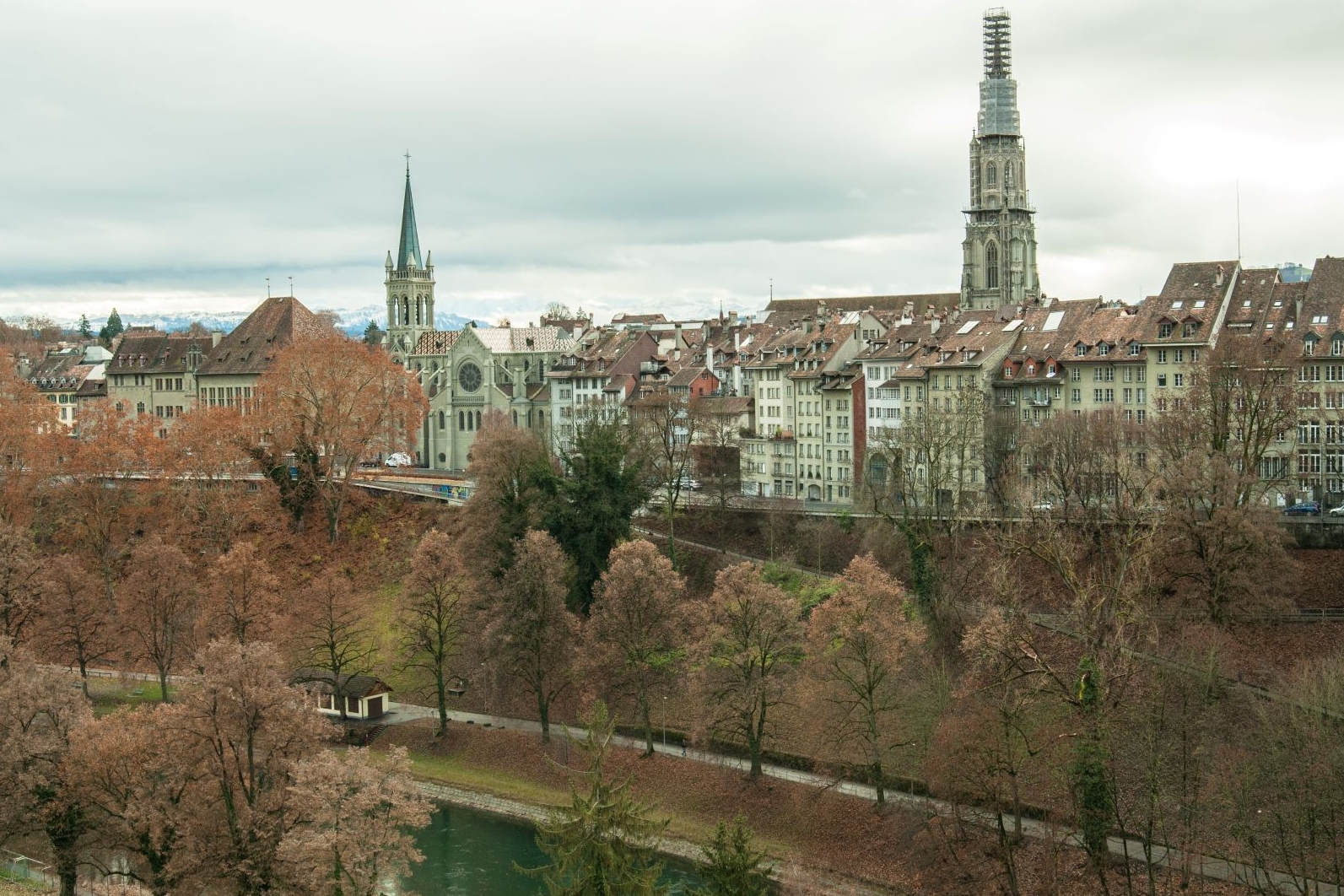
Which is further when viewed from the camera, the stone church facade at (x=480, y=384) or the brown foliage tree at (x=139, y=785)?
the stone church facade at (x=480, y=384)

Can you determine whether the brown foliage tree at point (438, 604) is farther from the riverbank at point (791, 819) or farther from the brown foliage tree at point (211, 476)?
the brown foliage tree at point (211, 476)

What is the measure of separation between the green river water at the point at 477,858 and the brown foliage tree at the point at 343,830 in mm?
7600

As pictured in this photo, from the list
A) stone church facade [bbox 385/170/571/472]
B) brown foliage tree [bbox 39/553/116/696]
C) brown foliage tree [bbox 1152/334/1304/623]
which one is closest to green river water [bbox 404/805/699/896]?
brown foliage tree [bbox 39/553/116/696]

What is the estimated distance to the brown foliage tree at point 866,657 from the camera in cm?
4844

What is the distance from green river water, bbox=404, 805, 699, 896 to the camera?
45.7 metres

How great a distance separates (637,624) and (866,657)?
10.7 metres

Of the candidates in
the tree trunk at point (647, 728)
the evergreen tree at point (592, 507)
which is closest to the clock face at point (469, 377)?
the evergreen tree at point (592, 507)

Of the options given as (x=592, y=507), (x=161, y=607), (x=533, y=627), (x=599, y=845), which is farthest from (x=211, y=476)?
(x=599, y=845)

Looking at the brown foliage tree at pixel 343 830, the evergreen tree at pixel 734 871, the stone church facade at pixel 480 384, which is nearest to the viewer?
the evergreen tree at pixel 734 871

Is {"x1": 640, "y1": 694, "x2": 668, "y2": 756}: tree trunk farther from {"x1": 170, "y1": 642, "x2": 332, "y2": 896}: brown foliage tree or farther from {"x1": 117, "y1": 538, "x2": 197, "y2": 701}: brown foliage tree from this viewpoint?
{"x1": 117, "y1": 538, "x2": 197, "y2": 701}: brown foliage tree

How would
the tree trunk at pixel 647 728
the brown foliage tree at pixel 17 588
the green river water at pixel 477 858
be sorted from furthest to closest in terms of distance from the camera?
the brown foliage tree at pixel 17 588 → the tree trunk at pixel 647 728 → the green river water at pixel 477 858

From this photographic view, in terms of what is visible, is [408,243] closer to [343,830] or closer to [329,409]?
[329,409]

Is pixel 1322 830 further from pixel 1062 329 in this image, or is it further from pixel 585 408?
pixel 585 408

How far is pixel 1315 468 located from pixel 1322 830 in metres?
31.1
